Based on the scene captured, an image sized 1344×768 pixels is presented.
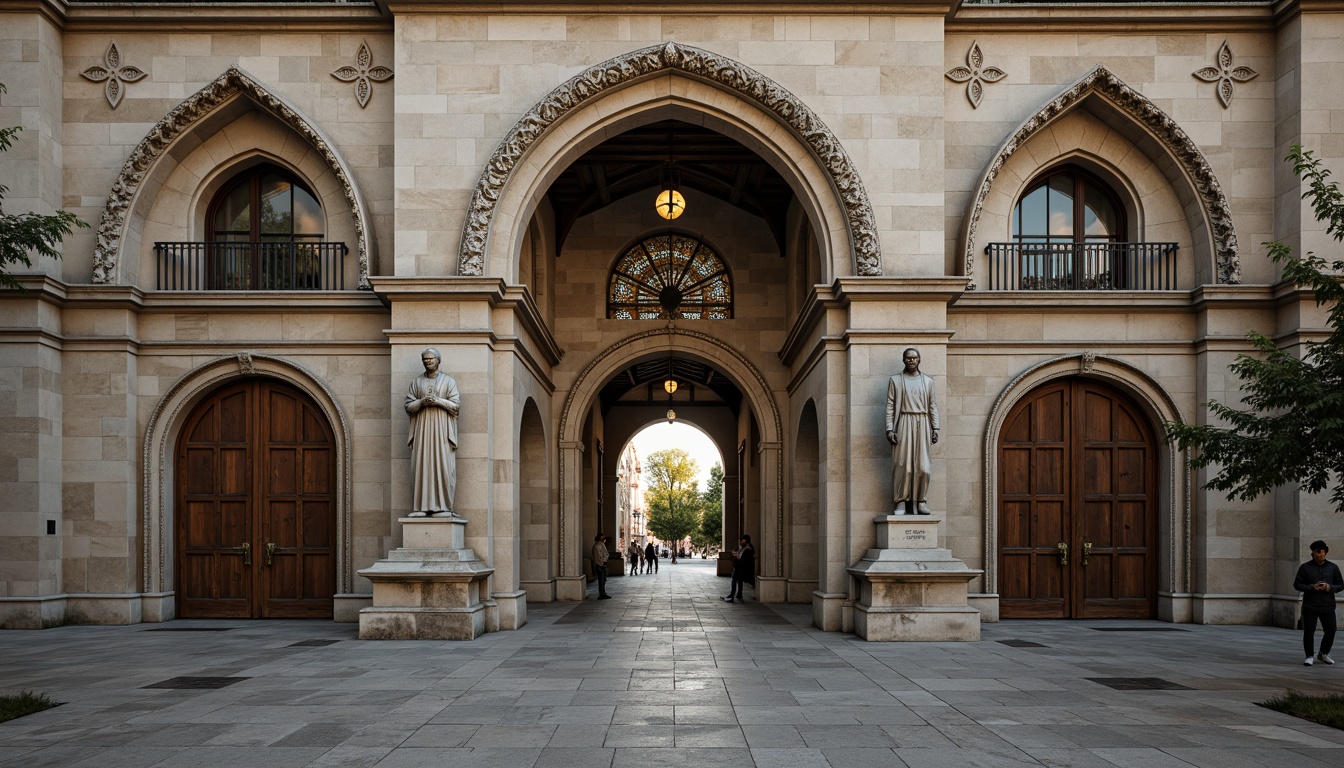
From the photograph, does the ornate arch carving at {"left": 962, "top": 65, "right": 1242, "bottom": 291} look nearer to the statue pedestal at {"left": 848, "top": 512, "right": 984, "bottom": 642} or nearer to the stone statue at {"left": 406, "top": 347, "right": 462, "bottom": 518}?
the statue pedestal at {"left": 848, "top": 512, "right": 984, "bottom": 642}

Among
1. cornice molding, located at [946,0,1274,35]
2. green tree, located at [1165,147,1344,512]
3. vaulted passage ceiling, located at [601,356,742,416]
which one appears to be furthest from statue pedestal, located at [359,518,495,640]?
vaulted passage ceiling, located at [601,356,742,416]

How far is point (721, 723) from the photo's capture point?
8.63 metres

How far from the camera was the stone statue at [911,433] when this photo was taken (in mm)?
14641

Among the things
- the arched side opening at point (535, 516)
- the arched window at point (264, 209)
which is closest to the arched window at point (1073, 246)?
the arched side opening at point (535, 516)

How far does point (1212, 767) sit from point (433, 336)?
11.7 m

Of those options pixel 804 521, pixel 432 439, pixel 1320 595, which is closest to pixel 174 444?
pixel 432 439

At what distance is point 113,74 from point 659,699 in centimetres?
1412

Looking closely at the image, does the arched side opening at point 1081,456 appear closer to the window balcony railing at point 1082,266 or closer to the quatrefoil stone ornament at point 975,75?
the window balcony railing at point 1082,266

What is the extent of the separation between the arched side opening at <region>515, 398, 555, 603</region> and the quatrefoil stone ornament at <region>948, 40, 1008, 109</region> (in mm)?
10676

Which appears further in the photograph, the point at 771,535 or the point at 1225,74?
the point at 771,535

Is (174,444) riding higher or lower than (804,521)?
higher

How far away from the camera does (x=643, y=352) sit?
2362cm

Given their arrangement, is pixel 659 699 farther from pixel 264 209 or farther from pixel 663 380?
pixel 663 380

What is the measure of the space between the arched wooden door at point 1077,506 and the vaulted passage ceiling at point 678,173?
26.6 feet
